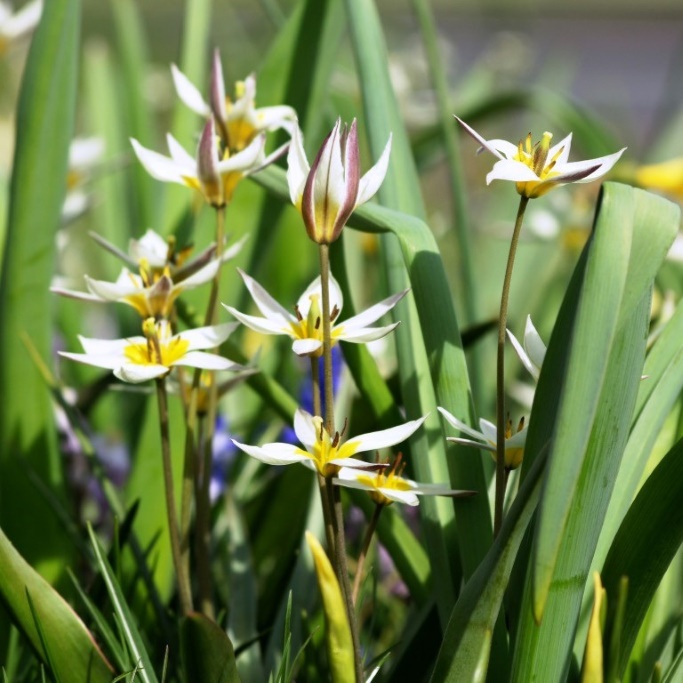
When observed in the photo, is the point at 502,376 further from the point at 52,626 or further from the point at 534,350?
the point at 52,626

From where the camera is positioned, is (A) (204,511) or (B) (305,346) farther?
(A) (204,511)

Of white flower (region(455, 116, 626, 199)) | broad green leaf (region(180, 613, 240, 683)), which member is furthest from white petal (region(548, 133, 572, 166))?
broad green leaf (region(180, 613, 240, 683))

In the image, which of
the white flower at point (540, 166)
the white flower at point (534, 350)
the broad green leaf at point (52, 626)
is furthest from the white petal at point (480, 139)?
the broad green leaf at point (52, 626)

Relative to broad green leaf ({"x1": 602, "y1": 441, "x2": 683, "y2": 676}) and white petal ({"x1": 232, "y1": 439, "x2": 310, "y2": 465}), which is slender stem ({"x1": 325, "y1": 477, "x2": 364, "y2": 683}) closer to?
white petal ({"x1": 232, "y1": 439, "x2": 310, "y2": 465})

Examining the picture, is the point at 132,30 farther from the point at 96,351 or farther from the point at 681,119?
the point at 96,351

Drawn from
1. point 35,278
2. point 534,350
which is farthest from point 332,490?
point 35,278

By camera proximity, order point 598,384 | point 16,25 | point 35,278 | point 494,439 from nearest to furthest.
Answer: point 598,384, point 494,439, point 35,278, point 16,25

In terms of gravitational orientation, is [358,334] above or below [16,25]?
below

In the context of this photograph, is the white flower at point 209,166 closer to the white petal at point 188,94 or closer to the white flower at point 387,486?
the white petal at point 188,94

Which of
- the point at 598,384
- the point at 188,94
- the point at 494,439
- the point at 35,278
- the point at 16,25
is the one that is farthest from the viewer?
the point at 16,25
